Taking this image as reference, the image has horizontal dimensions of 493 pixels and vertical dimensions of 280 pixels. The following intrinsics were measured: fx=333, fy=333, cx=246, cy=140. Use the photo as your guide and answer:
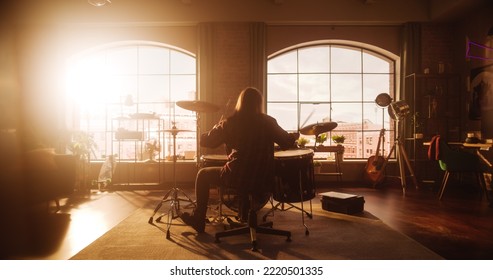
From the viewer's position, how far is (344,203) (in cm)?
362

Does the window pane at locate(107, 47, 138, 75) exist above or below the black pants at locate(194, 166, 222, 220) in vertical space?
above

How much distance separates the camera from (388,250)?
7.80 feet

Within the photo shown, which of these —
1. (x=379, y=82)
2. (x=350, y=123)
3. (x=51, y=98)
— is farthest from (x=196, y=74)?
(x=379, y=82)

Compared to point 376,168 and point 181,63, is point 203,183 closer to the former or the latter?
point 376,168

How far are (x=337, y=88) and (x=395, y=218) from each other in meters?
3.63

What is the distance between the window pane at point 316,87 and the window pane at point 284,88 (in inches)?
5.4

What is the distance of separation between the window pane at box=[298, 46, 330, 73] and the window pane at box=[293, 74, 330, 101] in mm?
117

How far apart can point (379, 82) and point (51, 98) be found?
20.8 ft

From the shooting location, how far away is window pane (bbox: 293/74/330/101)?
648cm

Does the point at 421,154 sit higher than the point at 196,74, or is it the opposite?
the point at 196,74

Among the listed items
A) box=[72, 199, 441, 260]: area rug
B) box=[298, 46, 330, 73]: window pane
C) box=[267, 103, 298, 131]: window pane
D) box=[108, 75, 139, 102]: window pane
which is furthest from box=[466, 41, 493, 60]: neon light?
box=[108, 75, 139, 102]: window pane

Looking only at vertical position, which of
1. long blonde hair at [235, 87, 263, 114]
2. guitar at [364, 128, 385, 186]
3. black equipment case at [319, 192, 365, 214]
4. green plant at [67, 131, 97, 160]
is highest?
long blonde hair at [235, 87, 263, 114]

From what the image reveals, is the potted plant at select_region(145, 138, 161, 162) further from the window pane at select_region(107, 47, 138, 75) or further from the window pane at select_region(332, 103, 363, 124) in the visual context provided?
the window pane at select_region(332, 103, 363, 124)
